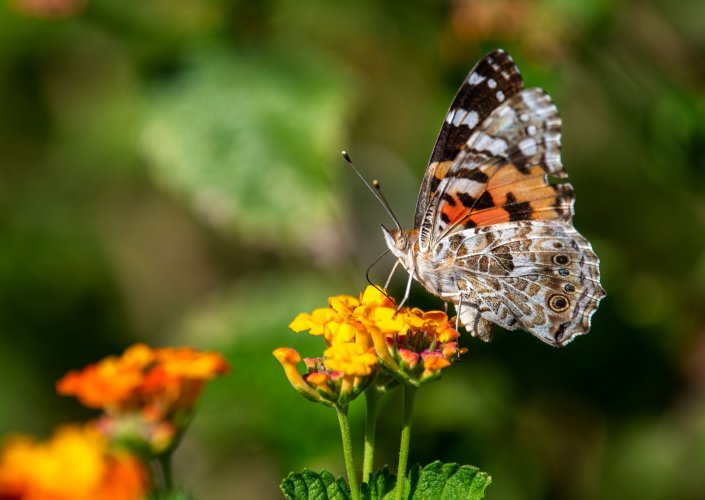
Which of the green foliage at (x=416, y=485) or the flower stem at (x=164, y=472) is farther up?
the flower stem at (x=164, y=472)

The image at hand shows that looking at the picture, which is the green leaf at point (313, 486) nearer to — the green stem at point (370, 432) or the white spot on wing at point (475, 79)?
the green stem at point (370, 432)

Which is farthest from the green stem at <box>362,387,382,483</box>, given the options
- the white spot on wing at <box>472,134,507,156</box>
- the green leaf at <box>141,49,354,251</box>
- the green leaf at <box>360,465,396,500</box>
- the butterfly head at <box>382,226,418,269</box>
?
the green leaf at <box>141,49,354,251</box>

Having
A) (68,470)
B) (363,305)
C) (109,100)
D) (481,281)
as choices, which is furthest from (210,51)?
(68,470)

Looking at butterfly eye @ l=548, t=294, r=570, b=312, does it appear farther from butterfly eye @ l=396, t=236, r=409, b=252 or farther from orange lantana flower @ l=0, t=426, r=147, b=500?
orange lantana flower @ l=0, t=426, r=147, b=500

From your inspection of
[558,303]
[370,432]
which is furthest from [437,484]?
[558,303]

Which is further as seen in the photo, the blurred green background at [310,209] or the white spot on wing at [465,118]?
the blurred green background at [310,209]

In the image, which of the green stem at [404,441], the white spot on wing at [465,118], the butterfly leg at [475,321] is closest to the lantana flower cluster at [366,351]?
the green stem at [404,441]

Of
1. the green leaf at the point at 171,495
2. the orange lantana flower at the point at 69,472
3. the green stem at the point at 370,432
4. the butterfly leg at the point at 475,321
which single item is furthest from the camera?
the butterfly leg at the point at 475,321
